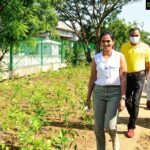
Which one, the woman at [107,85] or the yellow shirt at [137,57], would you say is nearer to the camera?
the woman at [107,85]

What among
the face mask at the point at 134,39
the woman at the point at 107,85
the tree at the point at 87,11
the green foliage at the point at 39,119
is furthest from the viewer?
the tree at the point at 87,11

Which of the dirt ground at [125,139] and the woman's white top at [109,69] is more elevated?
the woman's white top at [109,69]

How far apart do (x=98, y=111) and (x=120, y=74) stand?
0.55m

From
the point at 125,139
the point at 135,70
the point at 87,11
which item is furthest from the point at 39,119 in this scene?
the point at 87,11

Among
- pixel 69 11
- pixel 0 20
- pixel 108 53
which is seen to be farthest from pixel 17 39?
pixel 69 11

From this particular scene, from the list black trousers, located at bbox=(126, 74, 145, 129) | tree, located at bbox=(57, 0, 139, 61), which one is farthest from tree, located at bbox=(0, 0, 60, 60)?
tree, located at bbox=(57, 0, 139, 61)

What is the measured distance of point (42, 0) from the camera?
12.6m

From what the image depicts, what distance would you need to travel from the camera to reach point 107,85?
5.89m

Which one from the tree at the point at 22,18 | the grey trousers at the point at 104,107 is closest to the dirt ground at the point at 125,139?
the grey trousers at the point at 104,107

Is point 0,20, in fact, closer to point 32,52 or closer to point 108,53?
point 108,53

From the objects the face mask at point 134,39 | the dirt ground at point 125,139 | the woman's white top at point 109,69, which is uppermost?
the face mask at point 134,39

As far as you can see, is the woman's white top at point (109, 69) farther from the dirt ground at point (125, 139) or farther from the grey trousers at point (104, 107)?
the dirt ground at point (125, 139)

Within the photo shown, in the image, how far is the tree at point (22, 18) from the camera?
1139 cm

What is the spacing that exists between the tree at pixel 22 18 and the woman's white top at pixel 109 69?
18.8ft
